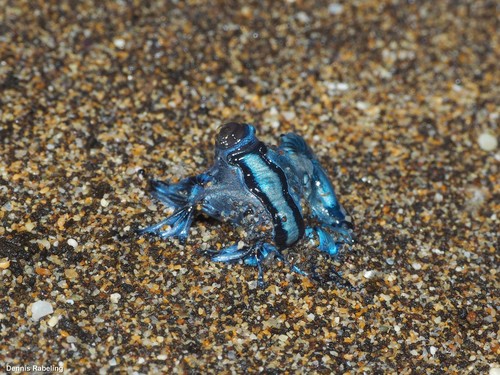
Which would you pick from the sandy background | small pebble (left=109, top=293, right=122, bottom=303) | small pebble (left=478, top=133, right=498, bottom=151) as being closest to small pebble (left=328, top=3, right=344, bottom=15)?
the sandy background

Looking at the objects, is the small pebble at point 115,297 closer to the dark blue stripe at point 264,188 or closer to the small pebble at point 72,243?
the small pebble at point 72,243

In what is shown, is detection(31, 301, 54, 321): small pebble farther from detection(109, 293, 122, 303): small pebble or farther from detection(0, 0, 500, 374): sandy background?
detection(109, 293, 122, 303): small pebble

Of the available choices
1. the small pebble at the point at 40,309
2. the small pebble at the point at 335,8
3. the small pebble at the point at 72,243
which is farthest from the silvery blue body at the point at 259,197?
the small pebble at the point at 335,8

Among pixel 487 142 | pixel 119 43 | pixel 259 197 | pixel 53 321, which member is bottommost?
pixel 53 321

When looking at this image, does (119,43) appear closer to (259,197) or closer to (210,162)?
(210,162)

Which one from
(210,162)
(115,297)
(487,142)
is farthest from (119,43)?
(487,142)

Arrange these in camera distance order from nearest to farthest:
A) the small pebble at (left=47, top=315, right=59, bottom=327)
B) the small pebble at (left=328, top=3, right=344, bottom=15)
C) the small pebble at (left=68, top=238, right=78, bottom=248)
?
the small pebble at (left=47, top=315, right=59, bottom=327) < the small pebble at (left=68, top=238, right=78, bottom=248) < the small pebble at (left=328, top=3, right=344, bottom=15)

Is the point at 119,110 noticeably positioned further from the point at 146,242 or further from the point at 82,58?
the point at 146,242
